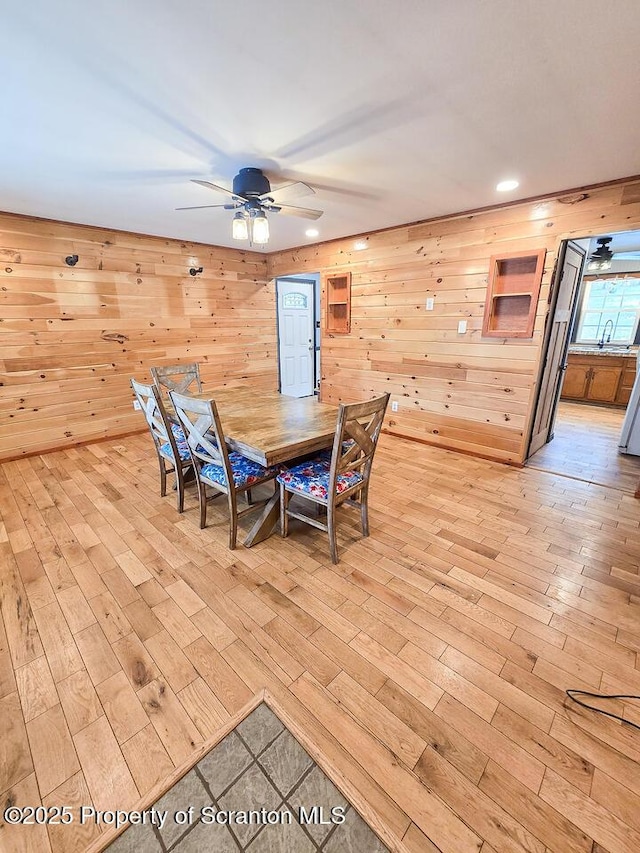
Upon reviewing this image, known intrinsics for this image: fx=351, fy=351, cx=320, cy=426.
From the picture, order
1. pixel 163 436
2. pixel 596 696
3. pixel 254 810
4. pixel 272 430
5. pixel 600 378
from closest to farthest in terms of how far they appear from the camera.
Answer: pixel 254 810, pixel 596 696, pixel 272 430, pixel 163 436, pixel 600 378

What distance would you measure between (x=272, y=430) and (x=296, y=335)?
15.1 ft

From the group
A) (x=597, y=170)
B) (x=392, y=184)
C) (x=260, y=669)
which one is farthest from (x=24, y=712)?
(x=597, y=170)

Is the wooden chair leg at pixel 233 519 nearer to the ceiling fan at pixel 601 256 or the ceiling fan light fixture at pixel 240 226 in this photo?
the ceiling fan light fixture at pixel 240 226

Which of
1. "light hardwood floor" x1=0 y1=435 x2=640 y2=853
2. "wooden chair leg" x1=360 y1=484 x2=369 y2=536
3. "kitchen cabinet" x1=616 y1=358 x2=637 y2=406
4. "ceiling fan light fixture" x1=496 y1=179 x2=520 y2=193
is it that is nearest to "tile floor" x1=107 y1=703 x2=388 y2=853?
"light hardwood floor" x1=0 y1=435 x2=640 y2=853

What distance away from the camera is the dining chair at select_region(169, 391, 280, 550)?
6.75 feet

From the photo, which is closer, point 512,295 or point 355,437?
point 355,437

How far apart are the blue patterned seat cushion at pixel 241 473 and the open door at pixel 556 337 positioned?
111 inches

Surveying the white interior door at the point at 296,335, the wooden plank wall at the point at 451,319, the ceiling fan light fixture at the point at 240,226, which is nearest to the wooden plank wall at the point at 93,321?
the white interior door at the point at 296,335

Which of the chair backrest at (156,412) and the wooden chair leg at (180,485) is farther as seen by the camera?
the wooden chair leg at (180,485)

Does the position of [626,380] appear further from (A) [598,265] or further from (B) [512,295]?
(B) [512,295]

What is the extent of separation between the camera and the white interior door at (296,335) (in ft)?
20.3

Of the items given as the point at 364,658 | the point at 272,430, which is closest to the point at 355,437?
the point at 272,430

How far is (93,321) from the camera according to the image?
4.02m

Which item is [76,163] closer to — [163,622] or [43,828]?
[163,622]
